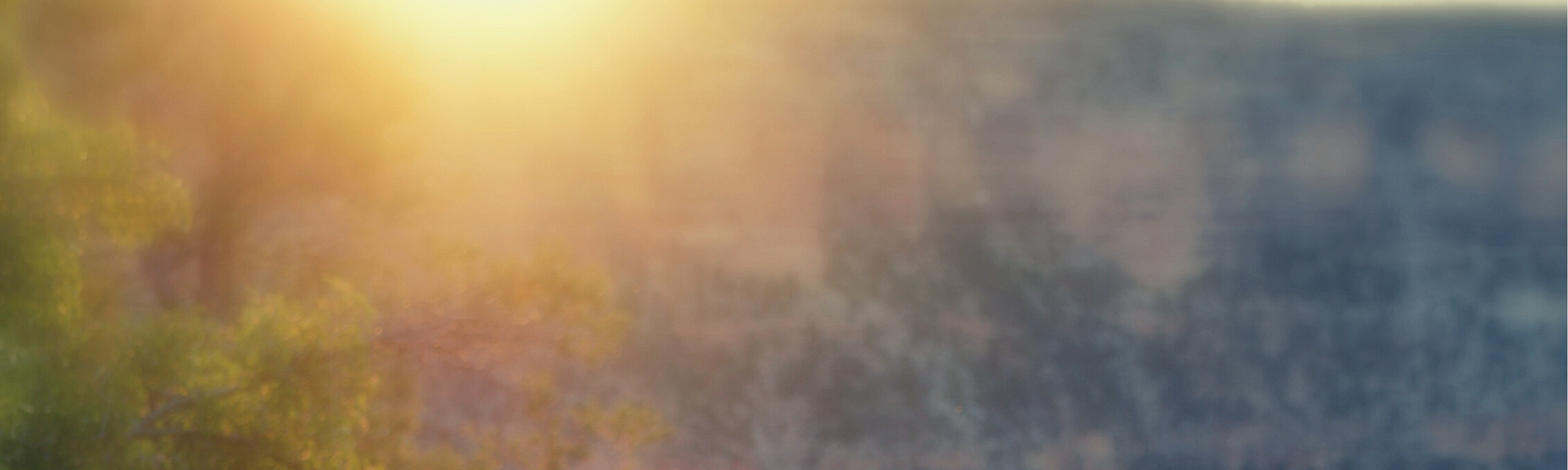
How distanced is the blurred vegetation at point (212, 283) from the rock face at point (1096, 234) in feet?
4.57

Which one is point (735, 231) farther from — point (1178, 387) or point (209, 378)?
point (209, 378)

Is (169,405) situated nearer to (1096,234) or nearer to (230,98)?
(230,98)

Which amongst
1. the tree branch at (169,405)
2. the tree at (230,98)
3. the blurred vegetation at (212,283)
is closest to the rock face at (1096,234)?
the blurred vegetation at (212,283)

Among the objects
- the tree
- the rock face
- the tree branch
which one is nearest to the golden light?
the rock face

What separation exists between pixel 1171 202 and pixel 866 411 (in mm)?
1614

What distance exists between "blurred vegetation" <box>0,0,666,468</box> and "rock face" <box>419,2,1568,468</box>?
1394 mm

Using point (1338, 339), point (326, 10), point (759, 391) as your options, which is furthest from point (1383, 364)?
point (326, 10)

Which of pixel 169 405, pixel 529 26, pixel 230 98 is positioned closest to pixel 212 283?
pixel 230 98

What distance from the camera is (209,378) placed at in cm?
211

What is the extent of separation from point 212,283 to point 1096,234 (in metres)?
3.68

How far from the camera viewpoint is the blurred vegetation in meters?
1.92

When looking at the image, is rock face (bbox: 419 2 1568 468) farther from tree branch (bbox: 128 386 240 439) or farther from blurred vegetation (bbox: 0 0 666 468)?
tree branch (bbox: 128 386 240 439)

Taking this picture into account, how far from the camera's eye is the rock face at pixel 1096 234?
524cm

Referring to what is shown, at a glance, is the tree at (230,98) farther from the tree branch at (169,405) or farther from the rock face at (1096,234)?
the rock face at (1096,234)
